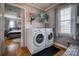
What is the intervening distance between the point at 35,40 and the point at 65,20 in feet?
2.05

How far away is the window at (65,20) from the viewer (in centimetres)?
128

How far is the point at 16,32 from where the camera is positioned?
130 cm

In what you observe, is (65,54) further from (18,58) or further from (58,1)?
(58,1)

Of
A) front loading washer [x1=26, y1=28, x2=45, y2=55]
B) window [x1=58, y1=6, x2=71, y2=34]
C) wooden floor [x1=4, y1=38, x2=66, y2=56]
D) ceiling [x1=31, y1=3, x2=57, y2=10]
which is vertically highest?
ceiling [x1=31, y1=3, x2=57, y2=10]

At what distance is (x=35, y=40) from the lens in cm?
134

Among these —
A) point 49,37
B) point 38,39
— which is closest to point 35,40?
point 38,39

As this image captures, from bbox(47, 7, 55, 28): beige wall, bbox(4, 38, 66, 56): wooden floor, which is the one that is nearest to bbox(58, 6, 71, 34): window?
bbox(47, 7, 55, 28): beige wall

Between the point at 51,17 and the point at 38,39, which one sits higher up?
the point at 51,17

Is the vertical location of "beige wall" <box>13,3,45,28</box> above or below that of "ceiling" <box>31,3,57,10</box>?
below

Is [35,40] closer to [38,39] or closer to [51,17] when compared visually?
[38,39]

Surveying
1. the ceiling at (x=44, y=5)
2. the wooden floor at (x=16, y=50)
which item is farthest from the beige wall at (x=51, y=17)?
the wooden floor at (x=16, y=50)

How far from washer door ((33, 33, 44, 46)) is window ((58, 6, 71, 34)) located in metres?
0.35

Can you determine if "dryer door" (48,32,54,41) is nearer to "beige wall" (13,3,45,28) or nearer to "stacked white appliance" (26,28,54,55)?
"stacked white appliance" (26,28,54,55)

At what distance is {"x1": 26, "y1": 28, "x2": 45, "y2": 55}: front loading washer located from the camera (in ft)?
4.27
